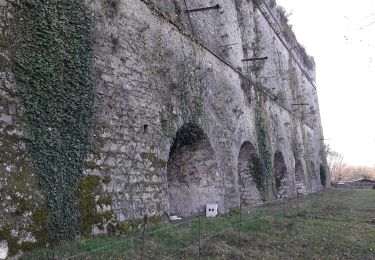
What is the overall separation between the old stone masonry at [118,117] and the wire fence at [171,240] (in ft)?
1.56

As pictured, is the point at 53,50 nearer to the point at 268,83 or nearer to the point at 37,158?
the point at 37,158

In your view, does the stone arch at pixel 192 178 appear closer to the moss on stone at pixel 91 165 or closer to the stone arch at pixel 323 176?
the moss on stone at pixel 91 165

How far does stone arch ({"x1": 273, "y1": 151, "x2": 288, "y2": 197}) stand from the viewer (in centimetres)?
1822

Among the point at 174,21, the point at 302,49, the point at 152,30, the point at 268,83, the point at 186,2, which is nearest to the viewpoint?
the point at 152,30

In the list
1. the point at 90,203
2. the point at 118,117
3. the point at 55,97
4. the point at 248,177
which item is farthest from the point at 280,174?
the point at 55,97

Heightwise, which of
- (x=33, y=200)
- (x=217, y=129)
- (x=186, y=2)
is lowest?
(x=33, y=200)

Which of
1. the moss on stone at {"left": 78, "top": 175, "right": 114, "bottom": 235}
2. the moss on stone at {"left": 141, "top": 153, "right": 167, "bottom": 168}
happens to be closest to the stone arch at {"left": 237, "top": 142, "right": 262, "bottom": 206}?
the moss on stone at {"left": 141, "top": 153, "right": 167, "bottom": 168}

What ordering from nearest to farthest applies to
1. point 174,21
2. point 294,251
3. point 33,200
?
point 33,200 → point 294,251 → point 174,21

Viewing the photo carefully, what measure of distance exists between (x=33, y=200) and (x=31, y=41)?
2.21 m

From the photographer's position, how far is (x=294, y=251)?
722cm

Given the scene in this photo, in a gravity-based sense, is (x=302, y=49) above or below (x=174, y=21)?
above

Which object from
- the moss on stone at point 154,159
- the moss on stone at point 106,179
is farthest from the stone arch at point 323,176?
the moss on stone at point 106,179

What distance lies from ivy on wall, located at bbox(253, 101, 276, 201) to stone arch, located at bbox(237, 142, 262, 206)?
0.47 feet

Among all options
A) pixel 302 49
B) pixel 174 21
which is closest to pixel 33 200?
pixel 174 21
